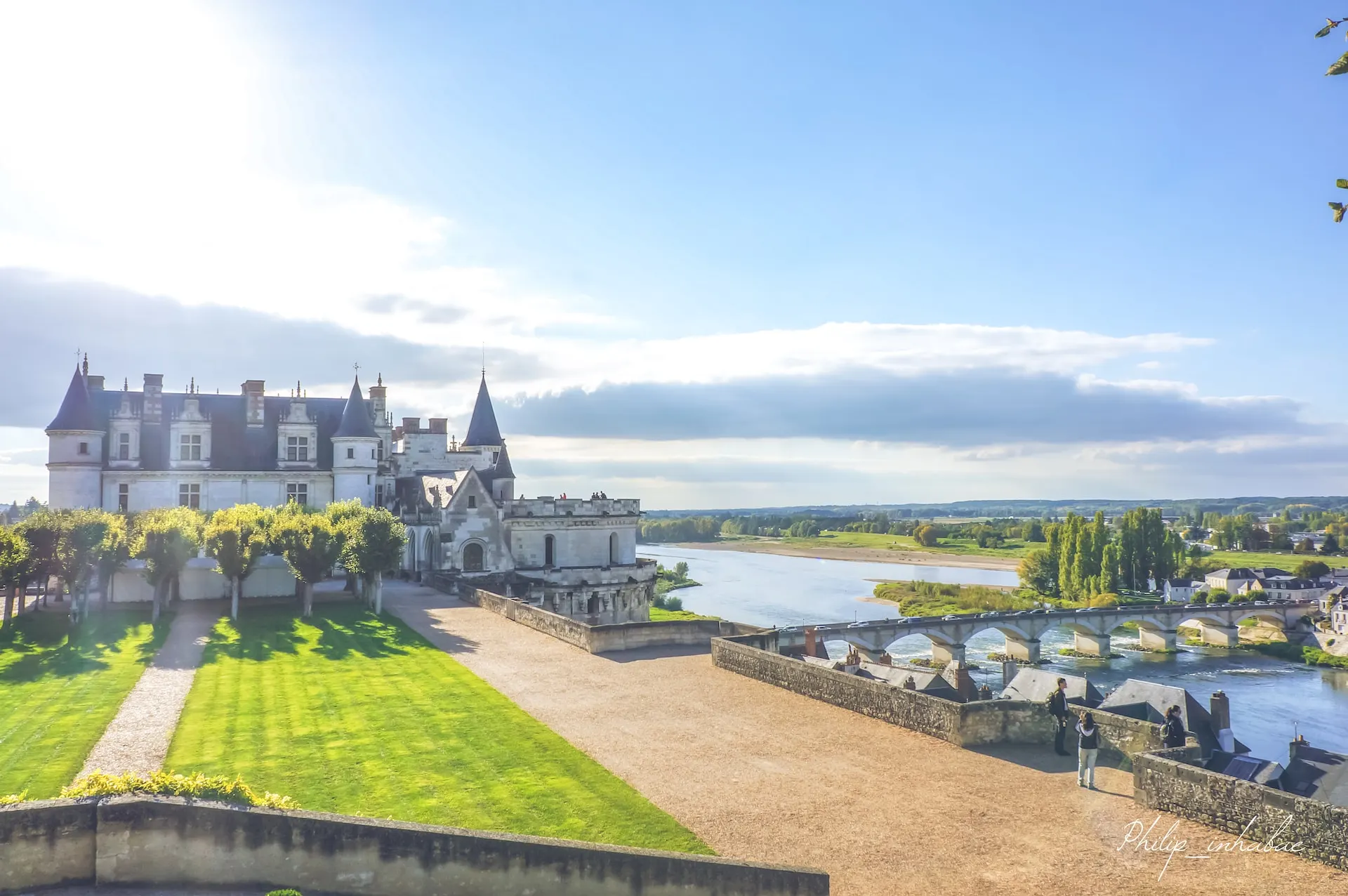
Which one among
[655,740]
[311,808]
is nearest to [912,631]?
[655,740]

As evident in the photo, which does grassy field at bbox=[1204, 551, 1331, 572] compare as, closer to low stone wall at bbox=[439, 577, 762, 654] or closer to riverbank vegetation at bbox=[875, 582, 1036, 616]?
riverbank vegetation at bbox=[875, 582, 1036, 616]

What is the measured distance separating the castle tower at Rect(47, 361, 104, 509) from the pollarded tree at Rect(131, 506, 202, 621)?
34.0ft

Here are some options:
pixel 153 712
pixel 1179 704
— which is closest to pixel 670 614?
pixel 1179 704

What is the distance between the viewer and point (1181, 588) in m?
88.3

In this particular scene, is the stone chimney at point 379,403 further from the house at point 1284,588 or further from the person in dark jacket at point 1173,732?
the house at point 1284,588

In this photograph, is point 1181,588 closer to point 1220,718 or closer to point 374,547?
point 1220,718

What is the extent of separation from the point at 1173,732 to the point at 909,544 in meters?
160

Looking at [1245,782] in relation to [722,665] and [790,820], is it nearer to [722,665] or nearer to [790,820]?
[790,820]

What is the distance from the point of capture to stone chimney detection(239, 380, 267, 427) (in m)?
40.9

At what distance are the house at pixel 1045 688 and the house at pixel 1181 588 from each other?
248 feet

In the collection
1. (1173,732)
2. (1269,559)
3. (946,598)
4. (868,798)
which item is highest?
(1173,732)

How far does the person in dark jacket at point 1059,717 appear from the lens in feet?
45.8

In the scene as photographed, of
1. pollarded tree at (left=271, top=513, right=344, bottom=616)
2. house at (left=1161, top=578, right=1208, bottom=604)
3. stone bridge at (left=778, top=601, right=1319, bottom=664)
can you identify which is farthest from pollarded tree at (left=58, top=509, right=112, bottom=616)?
house at (left=1161, top=578, right=1208, bottom=604)

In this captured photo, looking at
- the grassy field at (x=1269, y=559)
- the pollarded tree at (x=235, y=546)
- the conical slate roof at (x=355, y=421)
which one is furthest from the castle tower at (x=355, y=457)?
the grassy field at (x=1269, y=559)
